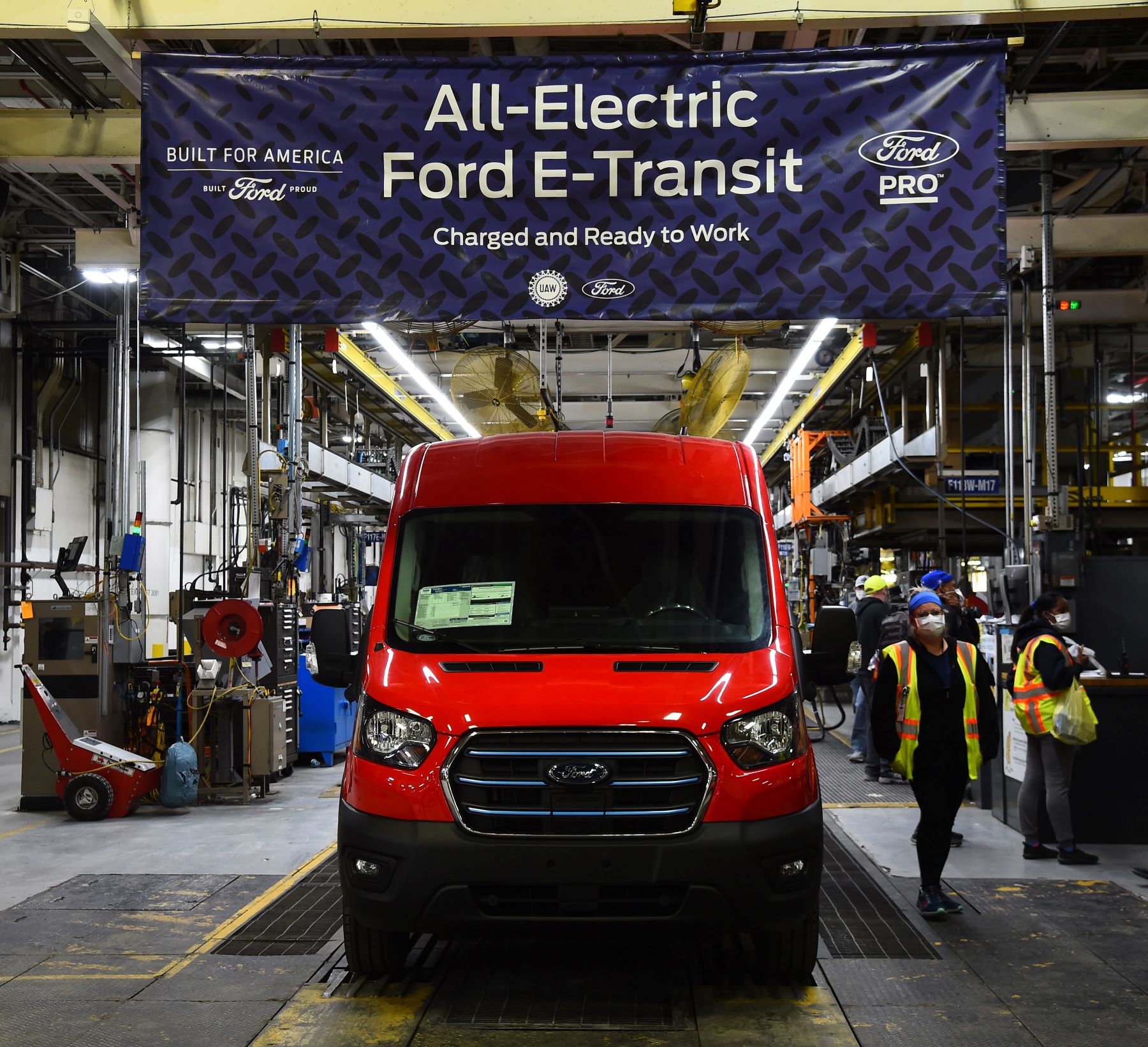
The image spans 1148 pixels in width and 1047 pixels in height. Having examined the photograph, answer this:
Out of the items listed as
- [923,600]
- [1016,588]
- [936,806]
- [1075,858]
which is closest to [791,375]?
[1016,588]

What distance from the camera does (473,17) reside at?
5883 millimetres

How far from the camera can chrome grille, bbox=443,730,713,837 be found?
4598 millimetres

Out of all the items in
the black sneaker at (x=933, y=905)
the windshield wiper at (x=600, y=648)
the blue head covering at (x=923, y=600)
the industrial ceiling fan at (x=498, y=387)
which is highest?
the industrial ceiling fan at (x=498, y=387)

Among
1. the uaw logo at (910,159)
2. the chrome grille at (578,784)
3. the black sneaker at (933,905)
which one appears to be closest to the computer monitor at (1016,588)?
the black sneaker at (933,905)

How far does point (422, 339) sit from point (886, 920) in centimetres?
914

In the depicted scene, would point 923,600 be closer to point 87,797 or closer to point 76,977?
point 76,977

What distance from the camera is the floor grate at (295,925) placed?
590cm

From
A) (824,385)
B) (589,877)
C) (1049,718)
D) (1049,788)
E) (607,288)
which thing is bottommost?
(1049,788)

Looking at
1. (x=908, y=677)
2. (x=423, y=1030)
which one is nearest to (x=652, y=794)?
(x=423, y=1030)

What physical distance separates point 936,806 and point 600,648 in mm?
2353

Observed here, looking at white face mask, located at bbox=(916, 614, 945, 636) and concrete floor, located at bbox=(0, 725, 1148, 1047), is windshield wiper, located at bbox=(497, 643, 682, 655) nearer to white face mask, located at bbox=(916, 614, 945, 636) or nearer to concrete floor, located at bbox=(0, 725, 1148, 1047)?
concrete floor, located at bbox=(0, 725, 1148, 1047)

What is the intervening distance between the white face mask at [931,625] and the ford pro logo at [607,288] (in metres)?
2.40

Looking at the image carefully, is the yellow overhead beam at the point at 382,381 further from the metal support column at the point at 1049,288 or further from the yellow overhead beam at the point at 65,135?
the metal support column at the point at 1049,288

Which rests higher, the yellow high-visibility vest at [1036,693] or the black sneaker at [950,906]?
the yellow high-visibility vest at [1036,693]
